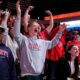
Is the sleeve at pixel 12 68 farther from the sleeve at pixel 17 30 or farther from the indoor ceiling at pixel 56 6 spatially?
the indoor ceiling at pixel 56 6

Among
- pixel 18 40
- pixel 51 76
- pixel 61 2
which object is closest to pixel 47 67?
pixel 51 76

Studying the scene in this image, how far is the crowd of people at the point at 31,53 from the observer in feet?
12.1

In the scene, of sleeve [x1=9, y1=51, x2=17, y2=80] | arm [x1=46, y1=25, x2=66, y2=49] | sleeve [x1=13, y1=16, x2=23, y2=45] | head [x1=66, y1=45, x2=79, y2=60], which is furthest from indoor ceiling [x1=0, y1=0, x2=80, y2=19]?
sleeve [x1=9, y1=51, x2=17, y2=80]

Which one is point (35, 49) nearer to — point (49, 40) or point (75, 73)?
point (49, 40)

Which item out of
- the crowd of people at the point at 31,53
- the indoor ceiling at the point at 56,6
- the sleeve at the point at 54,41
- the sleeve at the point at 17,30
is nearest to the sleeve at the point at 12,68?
the crowd of people at the point at 31,53

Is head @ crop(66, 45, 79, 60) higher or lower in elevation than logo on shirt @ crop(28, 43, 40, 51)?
lower

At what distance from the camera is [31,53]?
13.2ft

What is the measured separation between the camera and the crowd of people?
3676 mm

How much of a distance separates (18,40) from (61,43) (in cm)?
113

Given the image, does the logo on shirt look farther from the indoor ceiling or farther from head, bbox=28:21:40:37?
the indoor ceiling

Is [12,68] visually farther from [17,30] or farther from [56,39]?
[56,39]

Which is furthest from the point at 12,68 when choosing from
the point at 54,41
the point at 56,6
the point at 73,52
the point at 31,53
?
the point at 56,6

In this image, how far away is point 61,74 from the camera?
471 centimetres

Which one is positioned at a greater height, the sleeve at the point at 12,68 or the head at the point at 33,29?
the head at the point at 33,29
